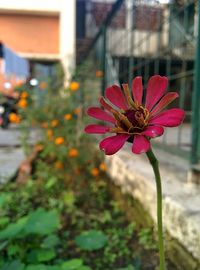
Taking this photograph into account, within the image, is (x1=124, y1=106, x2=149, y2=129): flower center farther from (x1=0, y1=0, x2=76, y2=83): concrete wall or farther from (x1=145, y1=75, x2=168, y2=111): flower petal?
(x1=0, y1=0, x2=76, y2=83): concrete wall

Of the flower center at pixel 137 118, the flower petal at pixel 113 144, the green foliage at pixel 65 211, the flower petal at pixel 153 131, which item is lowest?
the green foliage at pixel 65 211

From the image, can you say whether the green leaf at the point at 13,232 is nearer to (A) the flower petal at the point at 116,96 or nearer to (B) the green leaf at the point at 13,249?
(B) the green leaf at the point at 13,249

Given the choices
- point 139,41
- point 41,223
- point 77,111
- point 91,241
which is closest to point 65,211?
point 91,241

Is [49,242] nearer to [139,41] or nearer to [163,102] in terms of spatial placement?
[163,102]

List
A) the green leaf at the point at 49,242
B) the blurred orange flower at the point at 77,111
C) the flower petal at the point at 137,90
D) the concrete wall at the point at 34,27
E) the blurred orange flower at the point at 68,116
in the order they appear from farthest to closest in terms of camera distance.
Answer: the concrete wall at the point at 34,27, the blurred orange flower at the point at 77,111, the blurred orange flower at the point at 68,116, the green leaf at the point at 49,242, the flower petal at the point at 137,90

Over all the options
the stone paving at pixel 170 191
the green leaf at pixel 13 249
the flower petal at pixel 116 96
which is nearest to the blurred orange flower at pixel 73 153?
the stone paving at pixel 170 191

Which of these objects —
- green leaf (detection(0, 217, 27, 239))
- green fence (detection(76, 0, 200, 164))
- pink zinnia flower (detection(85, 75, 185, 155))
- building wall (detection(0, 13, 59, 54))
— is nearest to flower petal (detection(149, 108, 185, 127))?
Result: pink zinnia flower (detection(85, 75, 185, 155))
